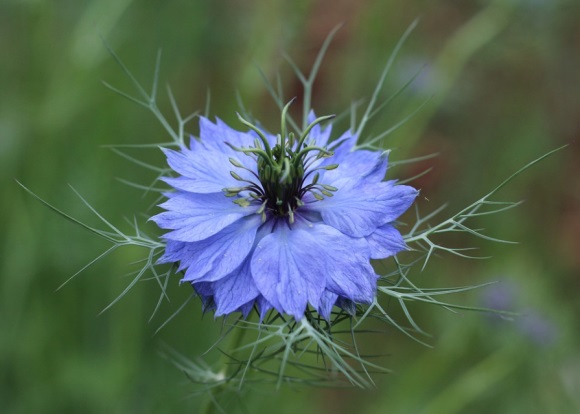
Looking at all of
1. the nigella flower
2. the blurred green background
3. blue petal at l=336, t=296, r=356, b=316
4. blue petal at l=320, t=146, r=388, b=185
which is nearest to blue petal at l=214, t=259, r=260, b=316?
the nigella flower

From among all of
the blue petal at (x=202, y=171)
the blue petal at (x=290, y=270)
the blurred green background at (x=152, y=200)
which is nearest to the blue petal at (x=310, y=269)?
the blue petal at (x=290, y=270)

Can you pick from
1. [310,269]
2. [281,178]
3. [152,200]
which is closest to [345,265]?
[310,269]

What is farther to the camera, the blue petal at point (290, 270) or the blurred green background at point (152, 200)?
the blurred green background at point (152, 200)

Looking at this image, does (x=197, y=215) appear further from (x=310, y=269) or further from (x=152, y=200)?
(x=152, y=200)

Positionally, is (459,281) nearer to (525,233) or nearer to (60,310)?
(525,233)

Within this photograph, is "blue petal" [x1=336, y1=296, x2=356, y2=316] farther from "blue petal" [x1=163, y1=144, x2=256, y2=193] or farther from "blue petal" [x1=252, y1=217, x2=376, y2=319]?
"blue petal" [x1=163, y1=144, x2=256, y2=193]

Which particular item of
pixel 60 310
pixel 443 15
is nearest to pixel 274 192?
pixel 60 310

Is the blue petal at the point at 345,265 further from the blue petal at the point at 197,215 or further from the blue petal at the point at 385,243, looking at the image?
the blue petal at the point at 197,215
